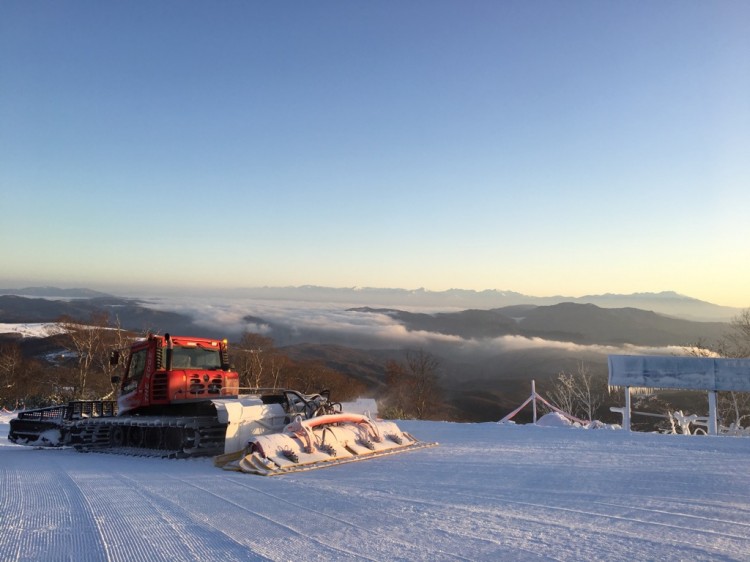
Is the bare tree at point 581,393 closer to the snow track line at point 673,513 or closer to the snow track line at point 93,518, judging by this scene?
the snow track line at point 673,513

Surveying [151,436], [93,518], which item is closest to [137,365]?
[151,436]

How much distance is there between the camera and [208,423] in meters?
10.5

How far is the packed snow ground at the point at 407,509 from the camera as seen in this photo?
4496 millimetres

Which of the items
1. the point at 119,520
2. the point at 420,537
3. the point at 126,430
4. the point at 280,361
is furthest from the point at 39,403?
the point at 420,537

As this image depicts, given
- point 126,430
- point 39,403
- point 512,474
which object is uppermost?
point 512,474

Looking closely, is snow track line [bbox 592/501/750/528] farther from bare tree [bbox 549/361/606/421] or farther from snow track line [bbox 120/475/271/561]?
bare tree [bbox 549/361/606/421]

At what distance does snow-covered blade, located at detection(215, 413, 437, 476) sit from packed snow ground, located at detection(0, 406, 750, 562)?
0.35 meters

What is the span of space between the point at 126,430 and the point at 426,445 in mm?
6377

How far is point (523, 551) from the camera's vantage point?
14.5ft

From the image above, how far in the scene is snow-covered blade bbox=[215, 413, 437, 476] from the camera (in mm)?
8422

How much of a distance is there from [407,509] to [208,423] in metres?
5.74

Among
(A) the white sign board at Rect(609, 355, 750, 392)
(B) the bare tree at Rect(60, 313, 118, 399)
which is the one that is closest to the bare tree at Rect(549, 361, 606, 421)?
(A) the white sign board at Rect(609, 355, 750, 392)

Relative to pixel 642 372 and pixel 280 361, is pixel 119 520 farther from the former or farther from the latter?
pixel 280 361

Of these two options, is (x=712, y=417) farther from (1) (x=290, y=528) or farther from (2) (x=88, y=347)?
(2) (x=88, y=347)
